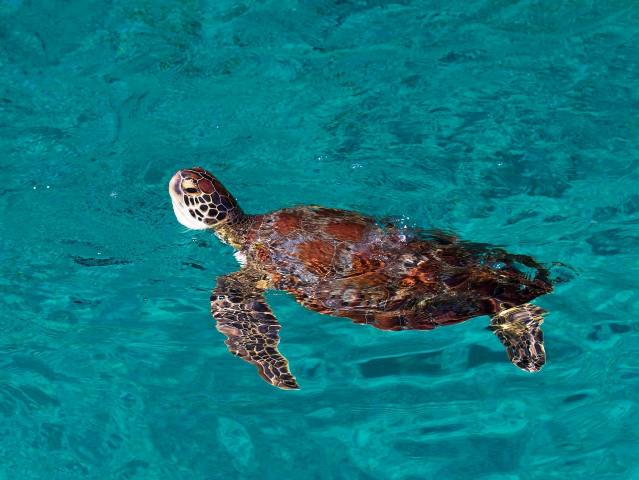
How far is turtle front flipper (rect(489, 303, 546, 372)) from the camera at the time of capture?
16.7 feet

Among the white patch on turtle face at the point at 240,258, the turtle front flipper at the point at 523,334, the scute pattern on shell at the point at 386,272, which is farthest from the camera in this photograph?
the white patch on turtle face at the point at 240,258

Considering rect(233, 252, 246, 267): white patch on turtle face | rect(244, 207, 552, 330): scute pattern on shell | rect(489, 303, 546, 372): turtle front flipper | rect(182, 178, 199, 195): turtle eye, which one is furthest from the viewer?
rect(182, 178, 199, 195): turtle eye

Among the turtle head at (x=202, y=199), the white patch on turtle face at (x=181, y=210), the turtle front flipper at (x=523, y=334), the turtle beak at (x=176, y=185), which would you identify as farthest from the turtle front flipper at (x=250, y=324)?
the turtle front flipper at (x=523, y=334)

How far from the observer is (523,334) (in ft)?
17.1

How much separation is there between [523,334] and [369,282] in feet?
3.56

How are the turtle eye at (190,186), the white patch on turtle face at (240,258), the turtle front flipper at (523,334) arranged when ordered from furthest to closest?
the turtle eye at (190,186), the white patch on turtle face at (240,258), the turtle front flipper at (523,334)

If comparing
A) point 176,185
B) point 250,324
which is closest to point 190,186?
point 176,185

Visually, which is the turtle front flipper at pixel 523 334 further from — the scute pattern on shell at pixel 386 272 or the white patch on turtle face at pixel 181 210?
the white patch on turtle face at pixel 181 210

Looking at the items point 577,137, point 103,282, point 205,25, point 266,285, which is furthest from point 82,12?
point 577,137

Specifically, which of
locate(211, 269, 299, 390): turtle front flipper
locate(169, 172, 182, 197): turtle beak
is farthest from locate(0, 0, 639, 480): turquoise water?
locate(169, 172, 182, 197): turtle beak

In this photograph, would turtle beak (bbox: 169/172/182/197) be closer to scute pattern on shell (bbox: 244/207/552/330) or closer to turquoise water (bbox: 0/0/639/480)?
turquoise water (bbox: 0/0/639/480)

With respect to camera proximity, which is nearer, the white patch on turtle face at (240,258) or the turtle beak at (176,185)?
the white patch on turtle face at (240,258)

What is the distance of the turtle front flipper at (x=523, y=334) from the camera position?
5.09 m

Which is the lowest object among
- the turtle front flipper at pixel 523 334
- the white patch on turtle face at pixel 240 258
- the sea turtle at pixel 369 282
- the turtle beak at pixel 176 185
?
the turtle front flipper at pixel 523 334
